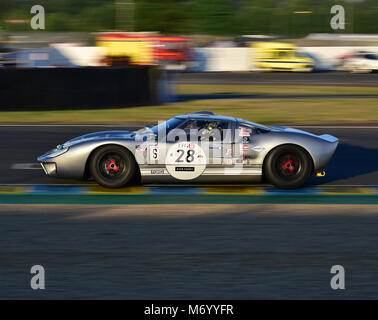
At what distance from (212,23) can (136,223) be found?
62.1 meters

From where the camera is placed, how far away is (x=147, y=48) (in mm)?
35688

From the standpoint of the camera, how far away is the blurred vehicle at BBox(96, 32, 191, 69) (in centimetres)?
3444

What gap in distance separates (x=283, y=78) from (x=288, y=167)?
78.7 ft

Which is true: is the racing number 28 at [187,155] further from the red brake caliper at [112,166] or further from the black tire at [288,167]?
the black tire at [288,167]

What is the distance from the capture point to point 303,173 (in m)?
8.57

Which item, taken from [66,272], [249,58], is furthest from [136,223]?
[249,58]

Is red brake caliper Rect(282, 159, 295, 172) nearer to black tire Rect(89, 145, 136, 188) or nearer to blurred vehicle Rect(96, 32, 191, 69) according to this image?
black tire Rect(89, 145, 136, 188)

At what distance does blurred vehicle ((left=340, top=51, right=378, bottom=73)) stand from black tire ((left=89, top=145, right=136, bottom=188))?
29129 mm

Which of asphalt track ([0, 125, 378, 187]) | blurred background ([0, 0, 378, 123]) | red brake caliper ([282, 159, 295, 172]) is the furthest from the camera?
blurred background ([0, 0, 378, 123])

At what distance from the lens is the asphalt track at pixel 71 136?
9.50 m

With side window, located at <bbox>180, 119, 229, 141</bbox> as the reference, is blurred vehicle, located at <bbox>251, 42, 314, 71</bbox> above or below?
above

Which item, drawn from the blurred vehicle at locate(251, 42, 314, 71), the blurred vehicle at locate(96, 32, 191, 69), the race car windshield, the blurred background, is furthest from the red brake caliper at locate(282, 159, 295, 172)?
the blurred vehicle at locate(251, 42, 314, 71)

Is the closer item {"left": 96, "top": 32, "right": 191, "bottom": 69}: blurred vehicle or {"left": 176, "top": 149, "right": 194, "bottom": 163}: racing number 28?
{"left": 176, "top": 149, "right": 194, "bottom": 163}: racing number 28
